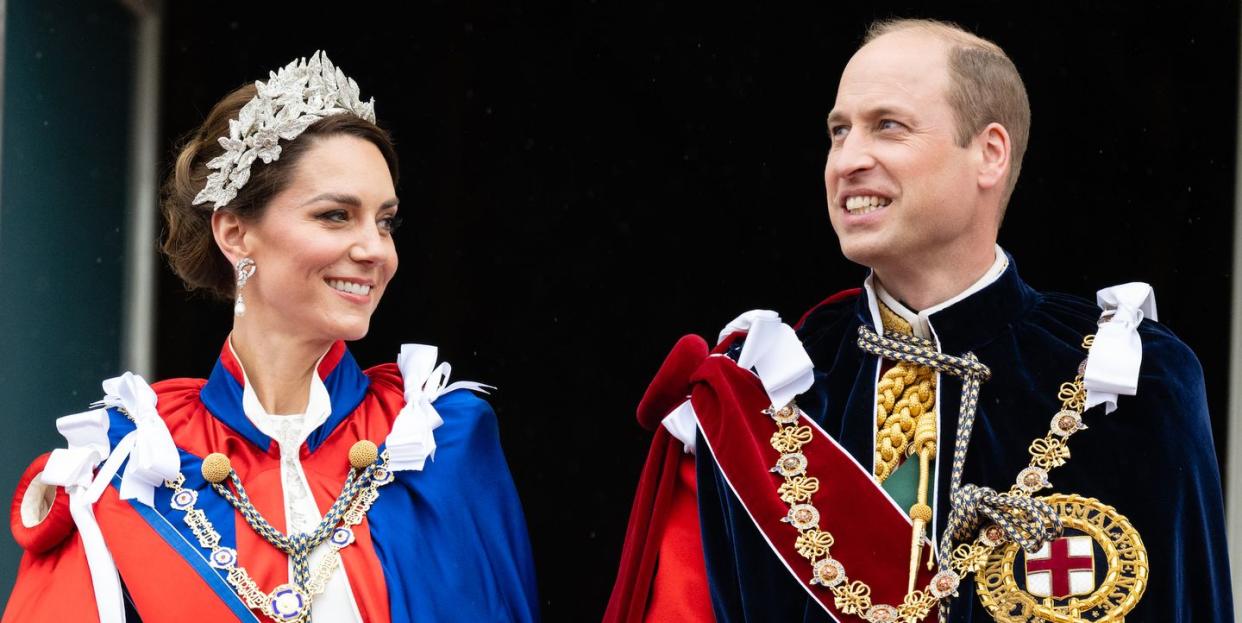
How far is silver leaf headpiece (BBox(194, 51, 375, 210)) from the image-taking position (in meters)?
3.77

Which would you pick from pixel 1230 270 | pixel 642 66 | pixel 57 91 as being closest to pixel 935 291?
pixel 1230 270

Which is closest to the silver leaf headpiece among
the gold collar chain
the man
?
the man

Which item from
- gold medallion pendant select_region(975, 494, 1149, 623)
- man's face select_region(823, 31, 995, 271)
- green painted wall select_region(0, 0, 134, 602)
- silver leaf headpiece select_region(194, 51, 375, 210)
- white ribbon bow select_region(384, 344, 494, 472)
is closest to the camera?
gold medallion pendant select_region(975, 494, 1149, 623)

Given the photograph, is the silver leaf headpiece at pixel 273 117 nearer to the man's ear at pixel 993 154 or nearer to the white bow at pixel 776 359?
the white bow at pixel 776 359

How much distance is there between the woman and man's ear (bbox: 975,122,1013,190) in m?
1.12

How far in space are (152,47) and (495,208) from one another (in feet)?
3.66

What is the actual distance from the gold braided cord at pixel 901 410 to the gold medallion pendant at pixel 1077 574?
0.93ft

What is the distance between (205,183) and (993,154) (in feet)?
5.24

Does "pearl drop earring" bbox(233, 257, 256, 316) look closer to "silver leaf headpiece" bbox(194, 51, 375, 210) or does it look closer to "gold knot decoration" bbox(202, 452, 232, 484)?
"silver leaf headpiece" bbox(194, 51, 375, 210)

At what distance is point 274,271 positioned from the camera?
3.72 meters

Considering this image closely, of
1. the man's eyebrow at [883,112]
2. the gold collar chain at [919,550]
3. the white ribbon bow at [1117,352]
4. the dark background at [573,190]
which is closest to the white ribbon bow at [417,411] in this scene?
the gold collar chain at [919,550]

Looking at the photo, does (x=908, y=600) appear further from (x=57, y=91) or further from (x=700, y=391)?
(x=57, y=91)

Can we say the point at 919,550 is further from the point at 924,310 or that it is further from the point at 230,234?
the point at 230,234

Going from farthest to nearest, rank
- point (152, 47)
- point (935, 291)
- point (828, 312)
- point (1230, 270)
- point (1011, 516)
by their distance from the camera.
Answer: point (152, 47)
point (1230, 270)
point (828, 312)
point (935, 291)
point (1011, 516)
